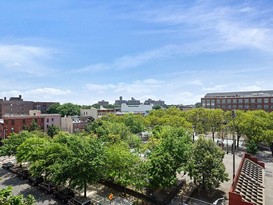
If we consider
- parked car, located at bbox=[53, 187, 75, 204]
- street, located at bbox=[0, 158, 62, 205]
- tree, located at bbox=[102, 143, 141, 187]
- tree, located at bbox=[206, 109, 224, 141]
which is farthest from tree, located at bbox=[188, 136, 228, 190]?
tree, located at bbox=[206, 109, 224, 141]

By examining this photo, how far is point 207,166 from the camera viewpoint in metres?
23.7

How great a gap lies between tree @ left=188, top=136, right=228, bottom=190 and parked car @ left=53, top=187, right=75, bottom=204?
14.1 m

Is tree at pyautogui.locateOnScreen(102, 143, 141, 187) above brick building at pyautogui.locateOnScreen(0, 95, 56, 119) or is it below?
below

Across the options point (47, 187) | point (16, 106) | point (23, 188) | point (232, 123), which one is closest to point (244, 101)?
point (232, 123)

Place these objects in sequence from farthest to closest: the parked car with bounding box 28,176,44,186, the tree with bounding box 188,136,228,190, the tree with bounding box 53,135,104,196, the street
A: the parked car with bounding box 28,176,44,186 → the street → the tree with bounding box 188,136,228,190 → the tree with bounding box 53,135,104,196

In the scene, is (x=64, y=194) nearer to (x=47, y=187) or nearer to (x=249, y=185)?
(x=47, y=187)

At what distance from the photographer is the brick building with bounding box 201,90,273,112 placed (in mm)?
93231

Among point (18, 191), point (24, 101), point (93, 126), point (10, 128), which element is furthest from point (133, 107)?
point (18, 191)

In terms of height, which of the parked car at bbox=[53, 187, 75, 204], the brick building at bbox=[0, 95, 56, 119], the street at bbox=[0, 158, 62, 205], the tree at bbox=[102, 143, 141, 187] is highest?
the brick building at bbox=[0, 95, 56, 119]

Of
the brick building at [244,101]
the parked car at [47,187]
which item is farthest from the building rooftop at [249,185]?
the brick building at [244,101]

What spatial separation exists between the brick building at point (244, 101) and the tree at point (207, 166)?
82.4 m

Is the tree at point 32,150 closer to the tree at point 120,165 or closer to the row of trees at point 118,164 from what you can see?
the row of trees at point 118,164

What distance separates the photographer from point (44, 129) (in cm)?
6681

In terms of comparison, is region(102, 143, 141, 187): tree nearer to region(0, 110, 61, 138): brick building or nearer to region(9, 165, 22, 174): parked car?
region(9, 165, 22, 174): parked car
